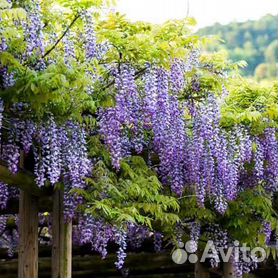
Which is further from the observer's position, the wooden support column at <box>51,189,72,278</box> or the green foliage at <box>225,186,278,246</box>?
the green foliage at <box>225,186,278,246</box>

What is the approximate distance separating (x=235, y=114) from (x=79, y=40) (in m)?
1.90

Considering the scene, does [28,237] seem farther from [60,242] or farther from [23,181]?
[23,181]

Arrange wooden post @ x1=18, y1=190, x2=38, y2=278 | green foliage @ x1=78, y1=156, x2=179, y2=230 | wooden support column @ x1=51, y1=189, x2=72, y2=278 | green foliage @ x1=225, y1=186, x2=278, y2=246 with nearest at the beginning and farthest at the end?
green foliage @ x1=78, y1=156, x2=179, y2=230, wooden support column @ x1=51, y1=189, x2=72, y2=278, wooden post @ x1=18, y1=190, x2=38, y2=278, green foliage @ x1=225, y1=186, x2=278, y2=246

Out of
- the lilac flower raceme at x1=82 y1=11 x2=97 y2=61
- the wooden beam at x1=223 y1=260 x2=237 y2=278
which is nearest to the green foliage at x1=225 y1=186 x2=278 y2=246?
the wooden beam at x1=223 y1=260 x2=237 y2=278

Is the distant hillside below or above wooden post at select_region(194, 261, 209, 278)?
above

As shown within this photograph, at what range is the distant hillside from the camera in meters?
15.0

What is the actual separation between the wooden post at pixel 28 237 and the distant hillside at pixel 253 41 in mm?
8810

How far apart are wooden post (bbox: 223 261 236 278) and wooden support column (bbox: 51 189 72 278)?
260 cm

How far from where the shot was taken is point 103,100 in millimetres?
4969

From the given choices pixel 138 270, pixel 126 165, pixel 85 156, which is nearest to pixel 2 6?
pixel 85 156

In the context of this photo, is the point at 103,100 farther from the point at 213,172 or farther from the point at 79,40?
the point at 213,172

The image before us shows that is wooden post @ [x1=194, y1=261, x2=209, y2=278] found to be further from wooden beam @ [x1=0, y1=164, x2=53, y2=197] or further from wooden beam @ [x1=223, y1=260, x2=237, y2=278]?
wooden beam @ [x1=0, y1=164, x2=53, y2=197]

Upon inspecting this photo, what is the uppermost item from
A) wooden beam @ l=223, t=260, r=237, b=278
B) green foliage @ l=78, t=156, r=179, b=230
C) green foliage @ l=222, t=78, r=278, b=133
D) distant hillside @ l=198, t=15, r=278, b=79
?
distant hillside @ l=198, t=15, r=278, b=79

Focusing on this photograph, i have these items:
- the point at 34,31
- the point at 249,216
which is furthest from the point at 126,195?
the point at 249,216
